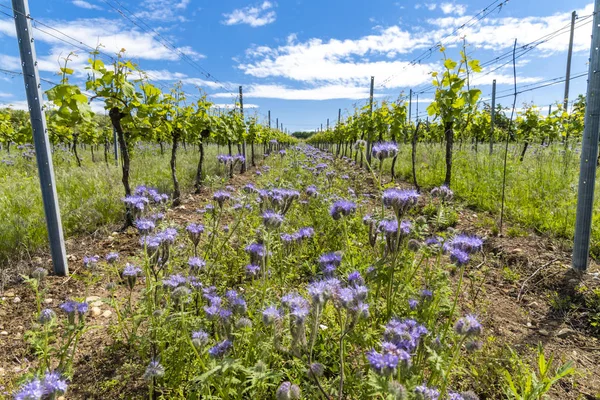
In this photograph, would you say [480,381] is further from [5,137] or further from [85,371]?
[5,137]

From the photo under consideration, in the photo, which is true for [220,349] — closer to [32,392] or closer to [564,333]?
[32,392]

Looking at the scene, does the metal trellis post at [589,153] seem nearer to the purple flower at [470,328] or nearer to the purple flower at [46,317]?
the purple flower at [470,328]

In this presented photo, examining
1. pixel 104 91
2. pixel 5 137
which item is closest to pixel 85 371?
pixel 104 91

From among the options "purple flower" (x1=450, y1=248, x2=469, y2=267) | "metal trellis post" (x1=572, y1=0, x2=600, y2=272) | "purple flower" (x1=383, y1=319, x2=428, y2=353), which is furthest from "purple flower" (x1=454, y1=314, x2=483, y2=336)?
"metal trellis post" (x1=572, y1=0, x2=600, y2=272)

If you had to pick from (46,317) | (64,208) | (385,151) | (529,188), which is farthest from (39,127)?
(529,188)

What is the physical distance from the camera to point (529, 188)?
6.87 meters

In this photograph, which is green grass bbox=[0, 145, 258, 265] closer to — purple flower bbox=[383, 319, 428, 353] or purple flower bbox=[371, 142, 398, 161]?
purple flower bbox=[371, 142, 398, 161]

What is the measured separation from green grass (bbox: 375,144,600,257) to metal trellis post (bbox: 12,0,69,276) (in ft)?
22.7

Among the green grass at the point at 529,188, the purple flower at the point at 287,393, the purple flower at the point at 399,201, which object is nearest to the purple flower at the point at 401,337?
the purple flower at the point at 287,393

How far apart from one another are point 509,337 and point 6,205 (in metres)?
7.31

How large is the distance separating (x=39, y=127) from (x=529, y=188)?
8.49 metres

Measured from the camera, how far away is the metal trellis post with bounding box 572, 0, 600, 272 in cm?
354

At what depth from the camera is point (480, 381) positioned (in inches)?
95.0

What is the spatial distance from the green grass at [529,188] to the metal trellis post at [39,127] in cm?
691
